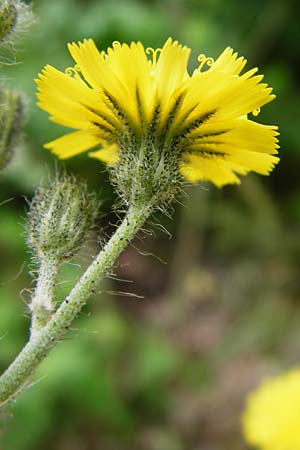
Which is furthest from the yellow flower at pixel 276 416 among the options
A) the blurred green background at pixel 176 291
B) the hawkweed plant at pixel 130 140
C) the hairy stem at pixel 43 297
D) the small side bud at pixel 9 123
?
the small side bud at pixel 9 123

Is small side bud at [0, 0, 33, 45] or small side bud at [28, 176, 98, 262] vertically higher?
small side bud at [0, 0, 33, 45]

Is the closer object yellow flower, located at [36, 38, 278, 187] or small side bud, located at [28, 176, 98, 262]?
yellow flower, located at [36, 38, 278, 187]

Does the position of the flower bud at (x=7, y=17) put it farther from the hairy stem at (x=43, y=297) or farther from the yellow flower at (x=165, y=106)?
Answer: the hairy stem at (x=43, y=297)

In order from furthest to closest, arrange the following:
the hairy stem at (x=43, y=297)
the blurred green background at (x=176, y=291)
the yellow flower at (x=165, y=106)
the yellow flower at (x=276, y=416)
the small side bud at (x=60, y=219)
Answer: the blurred green background at (x=176, y=291)
the yellow flower at (x=276, y=416)
the small side bud at (x=60, y=219)
the hairy stem at (x=43, y=297)
the yellow flower at (x=165, y=106)

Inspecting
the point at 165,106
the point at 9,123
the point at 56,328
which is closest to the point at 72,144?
the point at 9,123

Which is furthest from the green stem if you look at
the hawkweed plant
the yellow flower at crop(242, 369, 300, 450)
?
the yellow flower at crop(242, 369, 300, 450)

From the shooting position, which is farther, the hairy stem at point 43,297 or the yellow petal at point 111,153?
the yellow petal at point 111,153

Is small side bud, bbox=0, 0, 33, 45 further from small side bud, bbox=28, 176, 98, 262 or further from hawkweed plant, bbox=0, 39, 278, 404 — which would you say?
small side bud, bbox=28, 176, 98, 262
